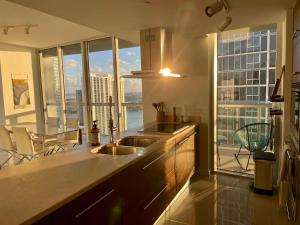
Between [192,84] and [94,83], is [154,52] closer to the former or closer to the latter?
[192,84]

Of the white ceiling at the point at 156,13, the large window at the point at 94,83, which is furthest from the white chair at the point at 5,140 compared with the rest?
the white ceiling at the point at 156,13

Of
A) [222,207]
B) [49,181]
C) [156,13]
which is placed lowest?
[222,207]

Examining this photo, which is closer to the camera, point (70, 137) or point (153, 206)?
point (153, 206)

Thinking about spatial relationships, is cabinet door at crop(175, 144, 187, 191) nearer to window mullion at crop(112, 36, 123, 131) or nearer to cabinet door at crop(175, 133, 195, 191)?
cabinet door at crop(175, 133, 195, 191)

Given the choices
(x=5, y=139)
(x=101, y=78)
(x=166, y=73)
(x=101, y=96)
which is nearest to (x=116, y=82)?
(x=101, y=78)

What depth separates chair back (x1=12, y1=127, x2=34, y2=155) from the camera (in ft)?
10.9

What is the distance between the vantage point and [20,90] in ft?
18.2

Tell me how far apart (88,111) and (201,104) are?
288cm

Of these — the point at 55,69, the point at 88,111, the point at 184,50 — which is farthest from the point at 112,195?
the point at 55,69

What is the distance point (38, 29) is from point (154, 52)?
2.71 meters

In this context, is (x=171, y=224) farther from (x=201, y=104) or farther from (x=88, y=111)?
(x=88, y=111)

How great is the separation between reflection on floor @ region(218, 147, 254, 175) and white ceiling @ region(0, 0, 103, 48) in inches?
135

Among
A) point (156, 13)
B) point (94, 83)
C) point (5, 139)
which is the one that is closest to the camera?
point (156, 13)

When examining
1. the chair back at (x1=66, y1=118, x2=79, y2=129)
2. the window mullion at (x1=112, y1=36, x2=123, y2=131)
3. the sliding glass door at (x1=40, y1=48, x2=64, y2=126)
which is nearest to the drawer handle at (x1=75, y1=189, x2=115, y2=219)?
the window mullion at (x1=112, y1=36, x2=123, y2=131)
